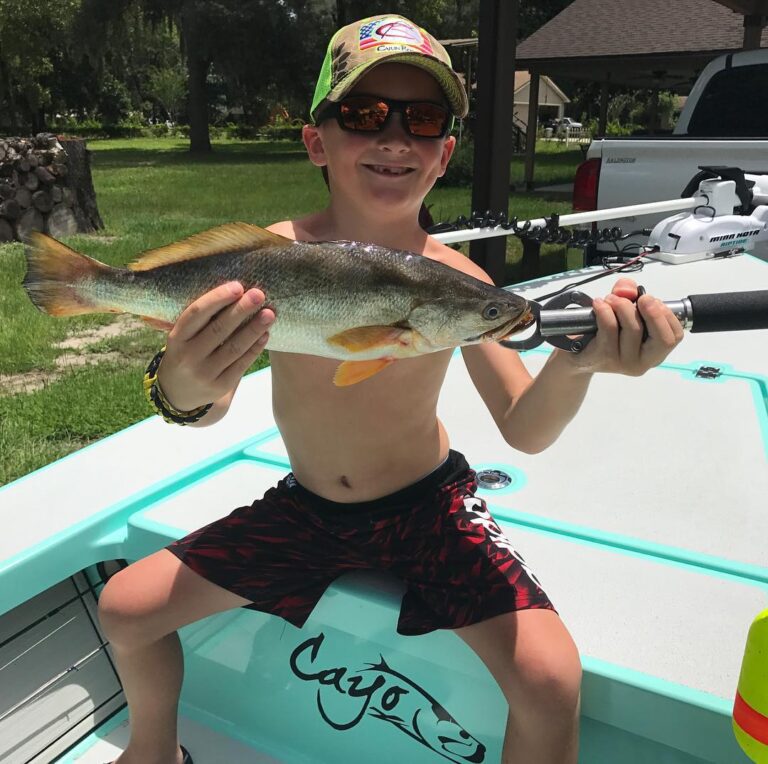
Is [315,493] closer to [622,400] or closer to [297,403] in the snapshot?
[297,403]

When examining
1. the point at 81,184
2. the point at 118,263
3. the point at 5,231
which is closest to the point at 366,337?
the point at 118,263

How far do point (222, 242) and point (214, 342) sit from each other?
17cm

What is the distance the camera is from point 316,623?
1.59 m

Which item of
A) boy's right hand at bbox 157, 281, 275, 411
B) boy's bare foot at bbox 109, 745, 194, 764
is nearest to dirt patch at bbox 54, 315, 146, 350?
boy's bare foot at bbox 109, 745, 194, 764

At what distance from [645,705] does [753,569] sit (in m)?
0.53

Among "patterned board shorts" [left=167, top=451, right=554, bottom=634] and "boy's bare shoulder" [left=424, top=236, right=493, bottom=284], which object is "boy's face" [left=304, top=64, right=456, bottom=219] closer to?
"boy's bare shoulder" [left=424, top=236, right=493, bottom=284]

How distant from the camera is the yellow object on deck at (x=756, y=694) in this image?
36.7 inches

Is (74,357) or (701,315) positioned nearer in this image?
(701,315)

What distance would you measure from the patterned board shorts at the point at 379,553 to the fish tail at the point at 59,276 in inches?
24.1

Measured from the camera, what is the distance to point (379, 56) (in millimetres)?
1537

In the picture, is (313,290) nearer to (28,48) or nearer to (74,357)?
(74,357)

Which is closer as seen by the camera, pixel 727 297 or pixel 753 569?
pixel 727 297

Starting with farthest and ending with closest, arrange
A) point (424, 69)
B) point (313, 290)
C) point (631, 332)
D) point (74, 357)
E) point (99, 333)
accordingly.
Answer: point (99, 333), point (74, 357), point (424, 69), point (631, 332), point (313, 290)

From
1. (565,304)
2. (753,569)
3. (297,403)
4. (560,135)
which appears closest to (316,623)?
(297,403)
